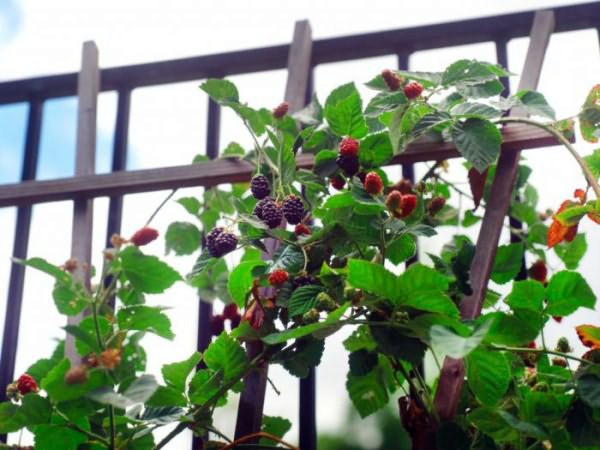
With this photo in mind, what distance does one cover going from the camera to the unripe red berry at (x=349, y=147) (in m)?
1.26

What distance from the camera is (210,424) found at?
1234mm

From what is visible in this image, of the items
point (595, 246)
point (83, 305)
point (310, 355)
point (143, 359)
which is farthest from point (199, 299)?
point (595, 246)

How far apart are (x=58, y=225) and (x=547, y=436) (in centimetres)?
106

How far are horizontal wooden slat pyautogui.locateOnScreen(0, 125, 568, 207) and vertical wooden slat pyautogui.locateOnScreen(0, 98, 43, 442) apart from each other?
10 cm

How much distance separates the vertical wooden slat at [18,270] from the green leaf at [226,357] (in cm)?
51

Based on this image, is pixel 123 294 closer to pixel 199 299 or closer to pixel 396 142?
pixel 199 299

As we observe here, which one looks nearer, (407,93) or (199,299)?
(407,93)

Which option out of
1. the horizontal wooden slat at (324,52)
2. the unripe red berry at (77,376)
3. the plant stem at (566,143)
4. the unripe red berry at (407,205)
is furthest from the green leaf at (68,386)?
the horizontal wooden slat at (324,52)

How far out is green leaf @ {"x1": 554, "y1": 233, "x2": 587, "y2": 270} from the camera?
146cm

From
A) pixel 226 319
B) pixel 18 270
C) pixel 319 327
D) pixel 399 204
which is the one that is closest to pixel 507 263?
pixel 399 204

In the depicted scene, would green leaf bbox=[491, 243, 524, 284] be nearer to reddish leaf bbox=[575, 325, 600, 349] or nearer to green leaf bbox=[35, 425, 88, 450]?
reddish leaf bbox=[575, 325, 600, 349]

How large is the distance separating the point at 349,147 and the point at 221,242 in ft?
0.78

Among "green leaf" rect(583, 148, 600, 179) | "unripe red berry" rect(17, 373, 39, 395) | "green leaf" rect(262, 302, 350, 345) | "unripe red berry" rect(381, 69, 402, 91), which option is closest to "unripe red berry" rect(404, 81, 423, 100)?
"unripe red berry" rect(381, 69, 402, 91)

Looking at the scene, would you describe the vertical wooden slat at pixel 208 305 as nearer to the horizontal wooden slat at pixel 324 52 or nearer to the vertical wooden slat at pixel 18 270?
the horizontal wooden slat at pixel 324 52
